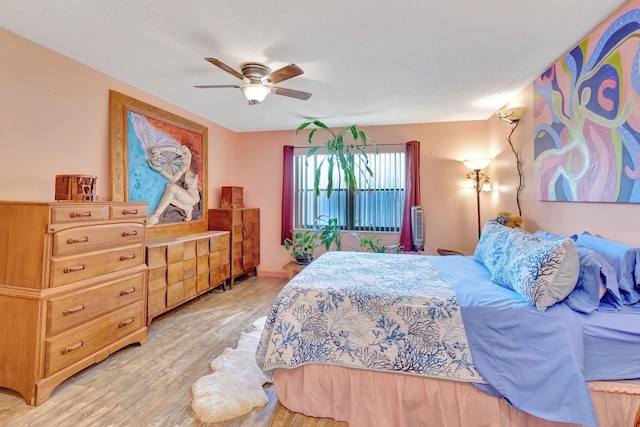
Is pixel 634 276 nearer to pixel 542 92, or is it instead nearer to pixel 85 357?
pixel 542 92

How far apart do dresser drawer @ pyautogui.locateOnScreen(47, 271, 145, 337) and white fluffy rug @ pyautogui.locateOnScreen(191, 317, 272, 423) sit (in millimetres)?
924

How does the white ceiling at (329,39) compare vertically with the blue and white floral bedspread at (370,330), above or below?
above

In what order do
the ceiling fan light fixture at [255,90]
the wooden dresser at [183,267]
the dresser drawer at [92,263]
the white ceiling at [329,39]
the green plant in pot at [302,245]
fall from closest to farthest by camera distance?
1. the white ceiling at [329,39]
2. the dresser drawer at [92,263]
3. the ceiling fan light fixture at [255,90]
4. the wooden dresser at [183,267]
5. the green plant in pot at [302,245]


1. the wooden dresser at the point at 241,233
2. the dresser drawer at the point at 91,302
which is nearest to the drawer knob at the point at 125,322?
the dresser drawer at the point at 91,302

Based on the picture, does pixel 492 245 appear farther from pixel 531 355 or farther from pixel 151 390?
pixel 151 390

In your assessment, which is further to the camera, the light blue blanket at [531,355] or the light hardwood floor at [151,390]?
the light hardwood floor at [151,390]

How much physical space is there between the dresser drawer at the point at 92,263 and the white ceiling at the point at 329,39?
1.62m

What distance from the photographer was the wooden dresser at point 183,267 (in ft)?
9.37

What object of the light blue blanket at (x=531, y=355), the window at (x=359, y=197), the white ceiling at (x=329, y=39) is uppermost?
the white ceiling at (x=329, y=39)

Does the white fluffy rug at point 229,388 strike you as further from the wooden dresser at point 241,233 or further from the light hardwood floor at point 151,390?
the wooden dresser at point 241,233

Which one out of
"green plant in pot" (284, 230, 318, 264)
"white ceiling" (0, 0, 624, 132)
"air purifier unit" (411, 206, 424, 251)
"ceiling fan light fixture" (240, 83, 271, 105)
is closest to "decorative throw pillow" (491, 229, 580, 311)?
"white ceiling" (0, 0, 624, 132)

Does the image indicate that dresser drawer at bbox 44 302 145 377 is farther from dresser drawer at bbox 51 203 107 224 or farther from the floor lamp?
the floor lamp

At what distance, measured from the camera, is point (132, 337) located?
94.4 inches

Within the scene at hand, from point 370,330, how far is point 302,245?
2.94 meters
